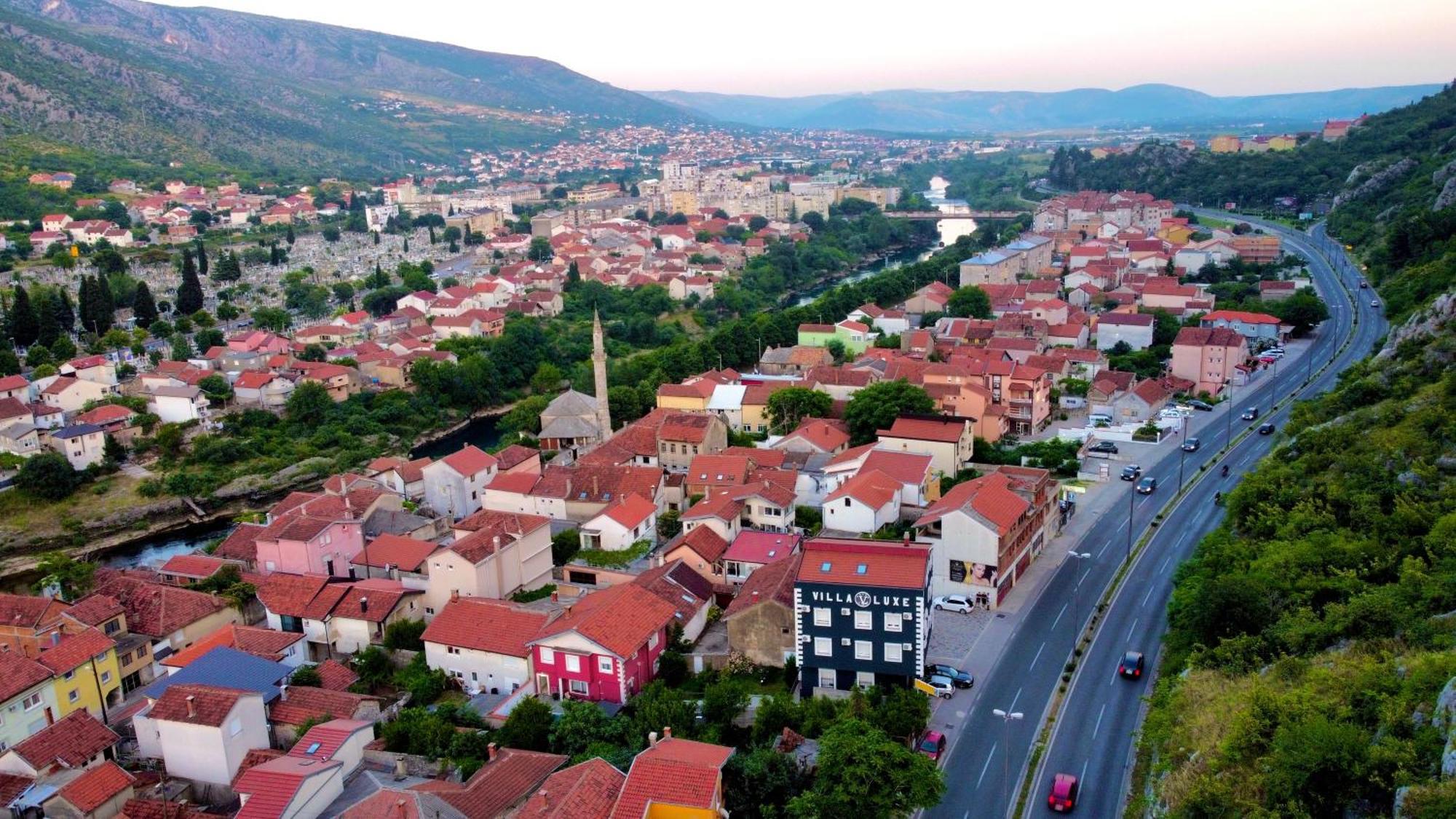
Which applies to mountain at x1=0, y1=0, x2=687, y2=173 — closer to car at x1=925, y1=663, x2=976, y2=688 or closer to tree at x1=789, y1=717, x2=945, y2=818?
car at x1=925, y1=663, x2=976, y2=688

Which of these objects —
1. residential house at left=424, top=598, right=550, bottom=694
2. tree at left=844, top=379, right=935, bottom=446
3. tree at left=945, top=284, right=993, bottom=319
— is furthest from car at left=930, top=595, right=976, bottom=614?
tree at left=945, top=284, right=993, bottom=319

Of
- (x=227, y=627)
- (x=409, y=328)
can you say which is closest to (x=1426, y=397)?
(x=227, y=627)

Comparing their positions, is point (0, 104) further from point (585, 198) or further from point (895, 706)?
point (895, 706)

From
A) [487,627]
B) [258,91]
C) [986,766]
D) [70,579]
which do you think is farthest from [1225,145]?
[258,91]

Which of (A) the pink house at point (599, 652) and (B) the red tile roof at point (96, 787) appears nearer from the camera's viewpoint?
(B) the red tile roof at point (96, 787)

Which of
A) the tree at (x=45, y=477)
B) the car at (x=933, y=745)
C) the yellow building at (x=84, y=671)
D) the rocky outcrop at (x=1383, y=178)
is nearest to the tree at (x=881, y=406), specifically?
the car at (x=933, y=745)

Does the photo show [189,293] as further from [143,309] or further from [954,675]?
[954,675]

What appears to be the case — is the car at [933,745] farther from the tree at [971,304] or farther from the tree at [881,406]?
the tree at [971,304]
